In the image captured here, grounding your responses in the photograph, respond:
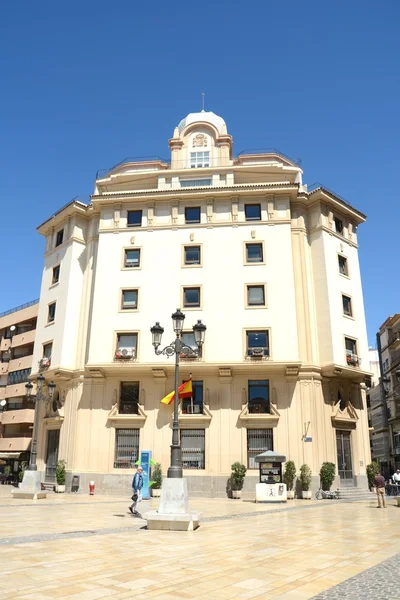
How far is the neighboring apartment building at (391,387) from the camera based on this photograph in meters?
54.4

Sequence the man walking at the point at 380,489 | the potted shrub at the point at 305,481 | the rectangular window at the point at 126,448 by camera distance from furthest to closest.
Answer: the rectangular window at the point at 126,448 → the potted shrub at the point at 305,481 → the man walking at the point at 380,489

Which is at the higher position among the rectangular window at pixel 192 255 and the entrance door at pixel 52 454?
the rectangular window at pixel 192 255

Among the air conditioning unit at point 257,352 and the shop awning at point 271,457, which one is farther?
the air conditioning unit at point 257,352

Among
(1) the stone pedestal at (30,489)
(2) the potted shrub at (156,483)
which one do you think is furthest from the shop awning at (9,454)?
(2) the potted shrub at (156,483)

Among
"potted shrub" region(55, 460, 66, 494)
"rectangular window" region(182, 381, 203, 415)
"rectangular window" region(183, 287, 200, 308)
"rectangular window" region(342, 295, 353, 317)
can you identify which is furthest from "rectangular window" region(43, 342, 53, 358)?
"rectangular window" region(342, 295, 353, 317)

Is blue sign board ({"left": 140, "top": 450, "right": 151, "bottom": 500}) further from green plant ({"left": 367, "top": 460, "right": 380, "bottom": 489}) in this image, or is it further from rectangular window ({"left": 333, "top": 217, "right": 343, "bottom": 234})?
rectangular window ({"left": 333, "top": 217, "right": 343, "bottom": 234})

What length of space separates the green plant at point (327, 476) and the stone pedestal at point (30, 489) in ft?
47.5

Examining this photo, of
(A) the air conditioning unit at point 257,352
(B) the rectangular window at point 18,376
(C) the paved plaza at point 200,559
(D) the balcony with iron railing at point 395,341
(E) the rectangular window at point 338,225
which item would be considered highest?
(E) the rectangular window at point 338,225

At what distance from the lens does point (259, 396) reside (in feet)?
90.8

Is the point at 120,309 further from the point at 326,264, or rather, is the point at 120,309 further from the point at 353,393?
the point at 353,393

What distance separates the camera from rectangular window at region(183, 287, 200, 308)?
29.3 m

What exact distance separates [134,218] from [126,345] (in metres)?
8.84

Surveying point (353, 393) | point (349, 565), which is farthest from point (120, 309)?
point (349, 565)

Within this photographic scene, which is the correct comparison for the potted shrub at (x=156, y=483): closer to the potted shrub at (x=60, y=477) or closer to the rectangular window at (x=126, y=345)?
the potted shrub at (x=60, y=477)
